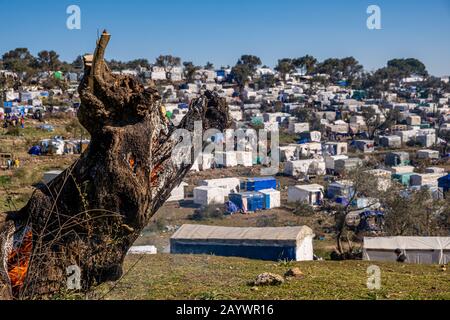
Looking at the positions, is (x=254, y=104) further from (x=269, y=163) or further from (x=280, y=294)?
(x=280, y=294)

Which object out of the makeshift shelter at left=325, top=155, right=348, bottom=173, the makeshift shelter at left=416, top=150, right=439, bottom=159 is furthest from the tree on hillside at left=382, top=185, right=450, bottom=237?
the makeshift shelter at left=416, top=150, right=439, bottom=159

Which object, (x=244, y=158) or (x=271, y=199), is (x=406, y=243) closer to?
(x=271, y=199)

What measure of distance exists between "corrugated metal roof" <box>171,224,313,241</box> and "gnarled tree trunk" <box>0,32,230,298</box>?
5.34 metres

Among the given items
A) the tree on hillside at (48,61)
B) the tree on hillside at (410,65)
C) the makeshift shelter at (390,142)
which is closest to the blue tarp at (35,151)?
the makeshift shelter at (390,142)

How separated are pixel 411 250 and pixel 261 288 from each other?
536cm

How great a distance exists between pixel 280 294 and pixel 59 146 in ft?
71.0

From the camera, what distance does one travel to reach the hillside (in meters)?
5.07

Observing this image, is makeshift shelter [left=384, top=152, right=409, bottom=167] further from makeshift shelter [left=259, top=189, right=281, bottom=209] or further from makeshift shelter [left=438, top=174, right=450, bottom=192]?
makeshift shelter [left=259, top=189, right=281, bottom=209]

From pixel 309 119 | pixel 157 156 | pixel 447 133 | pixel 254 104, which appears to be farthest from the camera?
pixel 254 104

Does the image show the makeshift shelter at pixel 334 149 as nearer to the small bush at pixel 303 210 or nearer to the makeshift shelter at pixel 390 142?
the makeshift shelter at pixel 390 142

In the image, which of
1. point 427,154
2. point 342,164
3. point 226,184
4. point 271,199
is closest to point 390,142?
point 427,154

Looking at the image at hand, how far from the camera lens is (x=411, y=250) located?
991 centimetres
